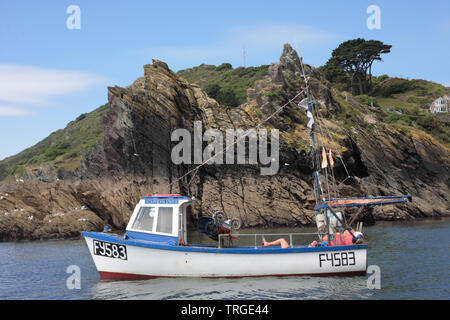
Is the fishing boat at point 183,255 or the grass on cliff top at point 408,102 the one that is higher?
the grass on cliff top at point 408,102

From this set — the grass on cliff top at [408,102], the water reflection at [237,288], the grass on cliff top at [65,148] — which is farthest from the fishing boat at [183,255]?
the grass on cliff top at [408,102]

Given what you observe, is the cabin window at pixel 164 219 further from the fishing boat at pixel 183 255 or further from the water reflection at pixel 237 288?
the water reflection at pixel 237 288

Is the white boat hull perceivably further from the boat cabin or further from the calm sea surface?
the boat cabin

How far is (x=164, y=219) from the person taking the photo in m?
20.4

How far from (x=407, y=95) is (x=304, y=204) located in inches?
3012

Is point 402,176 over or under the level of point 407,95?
under

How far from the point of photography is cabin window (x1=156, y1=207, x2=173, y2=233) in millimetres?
20344

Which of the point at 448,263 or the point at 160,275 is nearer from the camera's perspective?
the point at 160,275

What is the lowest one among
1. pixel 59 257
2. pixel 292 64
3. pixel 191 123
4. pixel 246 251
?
pixel 59 257

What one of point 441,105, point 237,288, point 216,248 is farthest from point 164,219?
point 441,105

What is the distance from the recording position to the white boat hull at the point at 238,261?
770 inches
